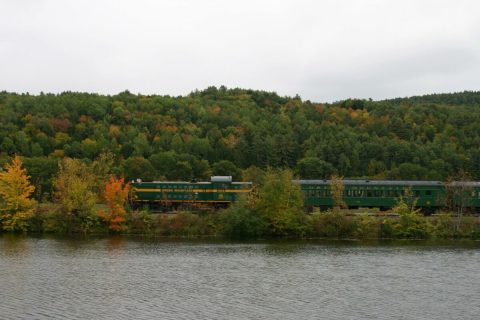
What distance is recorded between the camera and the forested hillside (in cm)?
8938

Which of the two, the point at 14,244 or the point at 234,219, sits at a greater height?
the point at 234,219

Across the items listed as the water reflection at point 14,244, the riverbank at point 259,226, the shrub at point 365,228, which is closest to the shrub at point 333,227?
the riverbank at point 259,226

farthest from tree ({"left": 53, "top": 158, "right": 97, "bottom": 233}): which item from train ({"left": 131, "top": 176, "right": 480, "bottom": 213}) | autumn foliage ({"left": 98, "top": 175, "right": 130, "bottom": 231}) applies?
train ({"left": 131, "top": 176, "right": 480, "bottom": 213})

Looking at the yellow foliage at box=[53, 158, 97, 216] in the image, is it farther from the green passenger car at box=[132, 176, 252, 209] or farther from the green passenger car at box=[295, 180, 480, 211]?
the green passenger car at box=[295, 180, 480, 211]

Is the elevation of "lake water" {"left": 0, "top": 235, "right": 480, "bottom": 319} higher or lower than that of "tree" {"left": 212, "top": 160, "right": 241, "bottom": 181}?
lower

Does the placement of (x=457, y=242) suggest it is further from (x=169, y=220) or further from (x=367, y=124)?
(x=367, y=124)

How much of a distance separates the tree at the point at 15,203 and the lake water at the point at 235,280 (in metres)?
6.46

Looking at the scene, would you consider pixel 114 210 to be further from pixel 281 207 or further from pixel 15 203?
pixel 281 207

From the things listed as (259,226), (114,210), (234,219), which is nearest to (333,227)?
(259,226)

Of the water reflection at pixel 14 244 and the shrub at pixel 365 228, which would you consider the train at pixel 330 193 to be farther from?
the water reflection at pixel 14 244

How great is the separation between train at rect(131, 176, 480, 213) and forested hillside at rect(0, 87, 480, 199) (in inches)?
428

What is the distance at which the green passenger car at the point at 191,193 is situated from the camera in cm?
6838

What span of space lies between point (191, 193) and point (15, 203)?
1802cm

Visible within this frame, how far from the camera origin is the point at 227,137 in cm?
10556
